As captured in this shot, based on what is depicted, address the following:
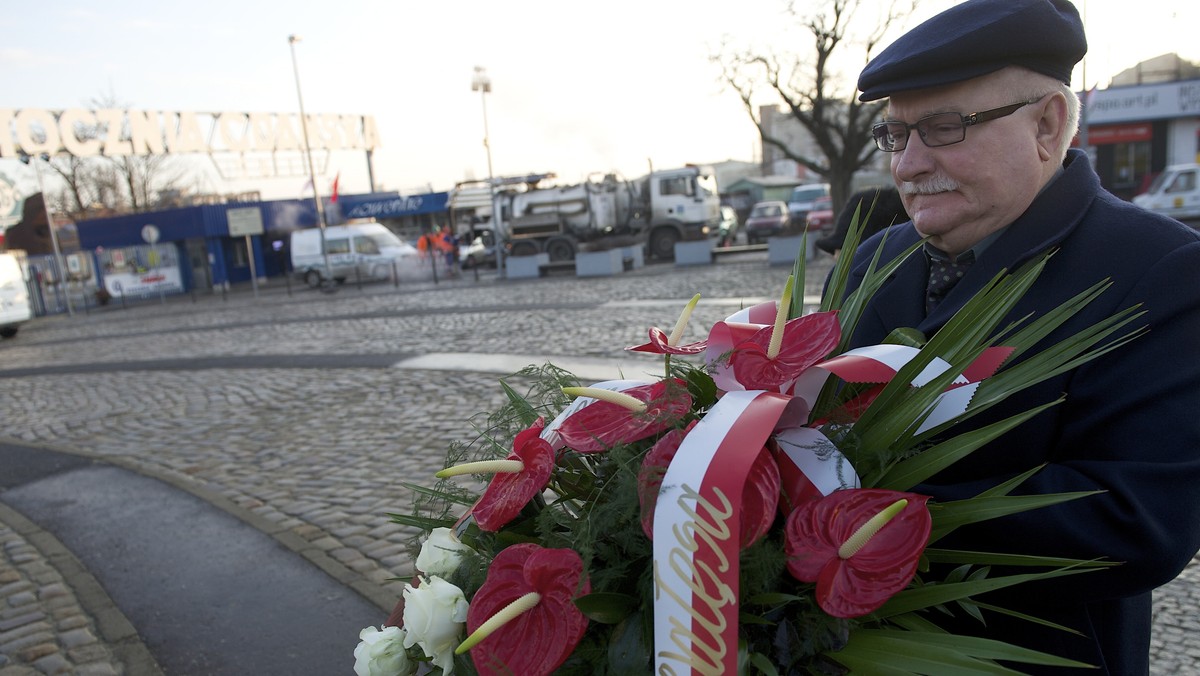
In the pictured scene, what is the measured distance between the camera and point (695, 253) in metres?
24.7

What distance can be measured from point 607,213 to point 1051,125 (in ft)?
94.5

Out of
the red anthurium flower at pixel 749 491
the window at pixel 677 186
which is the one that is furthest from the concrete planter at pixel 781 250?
the red anthurium flower at pixel 749 491

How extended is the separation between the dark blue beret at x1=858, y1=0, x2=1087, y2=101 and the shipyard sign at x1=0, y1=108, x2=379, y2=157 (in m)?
39.8

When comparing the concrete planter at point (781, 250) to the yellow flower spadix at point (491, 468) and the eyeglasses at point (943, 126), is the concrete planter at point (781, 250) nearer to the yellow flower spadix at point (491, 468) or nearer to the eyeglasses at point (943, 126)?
the eyeglasses at point (943, 126)

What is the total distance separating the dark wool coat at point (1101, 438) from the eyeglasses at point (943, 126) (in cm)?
19

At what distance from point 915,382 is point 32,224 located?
58.8 metres

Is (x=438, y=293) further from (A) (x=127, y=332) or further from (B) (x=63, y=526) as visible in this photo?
(B) (x=63, y=526)

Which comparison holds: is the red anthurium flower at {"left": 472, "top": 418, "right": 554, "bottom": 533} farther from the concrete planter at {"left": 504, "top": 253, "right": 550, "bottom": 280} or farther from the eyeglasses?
the concrete planter at {"left": 504, "top": 253, "right": 550, "bottom": 280}

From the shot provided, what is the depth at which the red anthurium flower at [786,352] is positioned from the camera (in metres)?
1.19

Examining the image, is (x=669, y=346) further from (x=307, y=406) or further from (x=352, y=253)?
(x=352, y=253)

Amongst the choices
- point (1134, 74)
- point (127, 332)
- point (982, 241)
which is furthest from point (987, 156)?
point (1134, 74)

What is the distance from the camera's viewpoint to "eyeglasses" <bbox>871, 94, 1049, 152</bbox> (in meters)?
1.46

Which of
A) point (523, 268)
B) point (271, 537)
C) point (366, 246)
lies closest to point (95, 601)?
point (271, 537)

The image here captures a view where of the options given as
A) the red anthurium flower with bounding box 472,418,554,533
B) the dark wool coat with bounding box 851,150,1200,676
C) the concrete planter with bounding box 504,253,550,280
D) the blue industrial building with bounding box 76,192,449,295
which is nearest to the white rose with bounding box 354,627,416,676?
the red anthurium flower with bounding box 472,418,554,533
